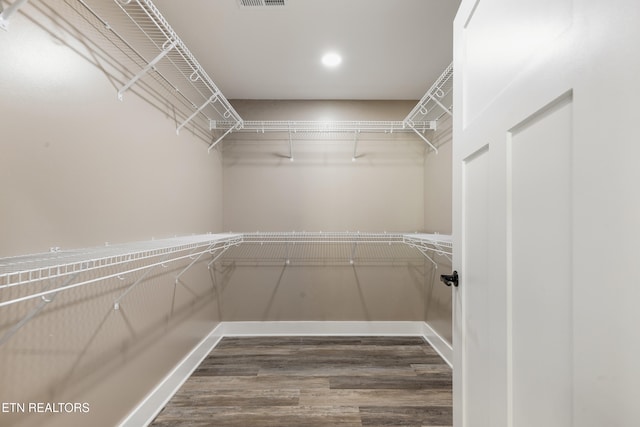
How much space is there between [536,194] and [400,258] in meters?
2.08

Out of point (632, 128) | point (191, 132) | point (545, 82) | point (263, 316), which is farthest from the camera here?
point (263, 316)

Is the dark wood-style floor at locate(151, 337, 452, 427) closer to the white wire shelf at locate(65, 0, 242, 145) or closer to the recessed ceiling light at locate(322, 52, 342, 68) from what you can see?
the white wire shelf at locate(65, 0, 242, 145)

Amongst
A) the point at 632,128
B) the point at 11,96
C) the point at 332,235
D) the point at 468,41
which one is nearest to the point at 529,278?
the point at 632,128

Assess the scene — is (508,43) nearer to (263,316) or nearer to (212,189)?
(212,189)

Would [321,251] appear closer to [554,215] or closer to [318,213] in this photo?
[318,213]

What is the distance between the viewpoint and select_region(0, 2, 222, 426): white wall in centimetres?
84

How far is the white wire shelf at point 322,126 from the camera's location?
7.77ft

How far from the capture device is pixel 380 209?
102 inches

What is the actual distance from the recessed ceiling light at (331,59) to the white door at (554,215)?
1.13 metres

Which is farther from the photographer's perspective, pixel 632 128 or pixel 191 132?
pixel 191 132

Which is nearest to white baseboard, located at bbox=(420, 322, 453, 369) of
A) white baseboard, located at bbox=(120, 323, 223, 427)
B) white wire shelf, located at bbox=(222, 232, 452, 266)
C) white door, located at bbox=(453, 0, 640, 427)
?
white wire shelf, located at bbox=(222, 232, 452, 266)

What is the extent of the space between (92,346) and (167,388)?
0.72 meters

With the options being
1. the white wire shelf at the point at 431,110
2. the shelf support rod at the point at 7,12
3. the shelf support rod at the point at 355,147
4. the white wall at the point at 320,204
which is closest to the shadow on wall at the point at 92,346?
the shelf support rod at the point at 7,12

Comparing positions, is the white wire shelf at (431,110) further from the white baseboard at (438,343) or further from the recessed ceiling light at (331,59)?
the white baseboard at (438,343)
